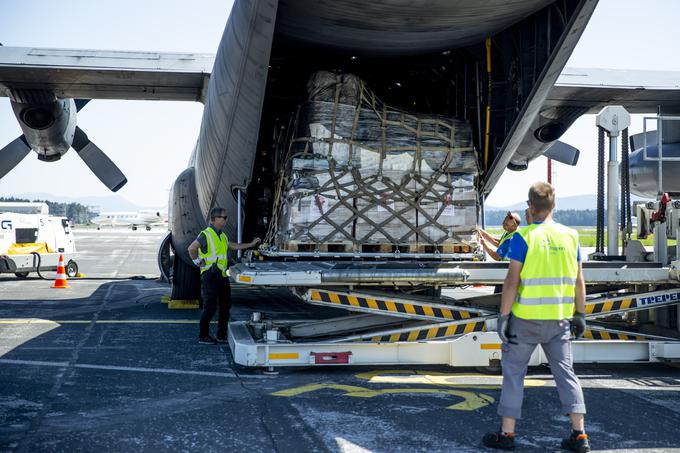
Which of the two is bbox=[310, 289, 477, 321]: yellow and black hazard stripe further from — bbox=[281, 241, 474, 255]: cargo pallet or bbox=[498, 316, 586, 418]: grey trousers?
bbox=[498, 316, 586, 418]: grey trousers

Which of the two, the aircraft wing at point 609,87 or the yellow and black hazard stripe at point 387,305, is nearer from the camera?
the yellow and black hazard stripe at point 387,305

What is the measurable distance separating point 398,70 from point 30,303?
9.57 m

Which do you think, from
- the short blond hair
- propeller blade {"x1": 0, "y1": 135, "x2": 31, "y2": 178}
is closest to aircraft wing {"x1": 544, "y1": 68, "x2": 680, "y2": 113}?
the short blond hair

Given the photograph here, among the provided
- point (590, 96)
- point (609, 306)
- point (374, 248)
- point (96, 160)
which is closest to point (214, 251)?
point (374, 248)

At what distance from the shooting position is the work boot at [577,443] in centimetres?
438

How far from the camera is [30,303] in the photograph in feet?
45.6

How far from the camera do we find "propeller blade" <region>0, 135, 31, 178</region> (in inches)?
575

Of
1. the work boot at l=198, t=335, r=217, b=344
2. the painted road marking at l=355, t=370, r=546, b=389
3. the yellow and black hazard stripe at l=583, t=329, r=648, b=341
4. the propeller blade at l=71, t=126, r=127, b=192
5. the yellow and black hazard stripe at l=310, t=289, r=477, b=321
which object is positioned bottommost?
the painted road marking at l=355, t=370, r=546, b=389

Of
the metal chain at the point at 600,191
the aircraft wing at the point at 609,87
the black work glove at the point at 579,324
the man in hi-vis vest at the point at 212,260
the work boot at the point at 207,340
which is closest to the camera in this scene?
the black work glove at the point at 579,324

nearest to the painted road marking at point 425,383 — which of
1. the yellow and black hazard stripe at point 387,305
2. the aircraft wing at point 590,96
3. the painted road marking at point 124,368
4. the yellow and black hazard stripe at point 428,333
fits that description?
the yellow and black hazard stripe at point 428,333

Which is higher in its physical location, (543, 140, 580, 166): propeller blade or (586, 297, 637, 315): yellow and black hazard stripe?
(543, 140, 580, 166): propeller blade

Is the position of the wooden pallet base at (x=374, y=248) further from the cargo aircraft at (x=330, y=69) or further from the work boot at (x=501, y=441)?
the work boot at (x=501, y=441)

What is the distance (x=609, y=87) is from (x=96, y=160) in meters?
11.0

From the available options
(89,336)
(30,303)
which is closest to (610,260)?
(89,336)
